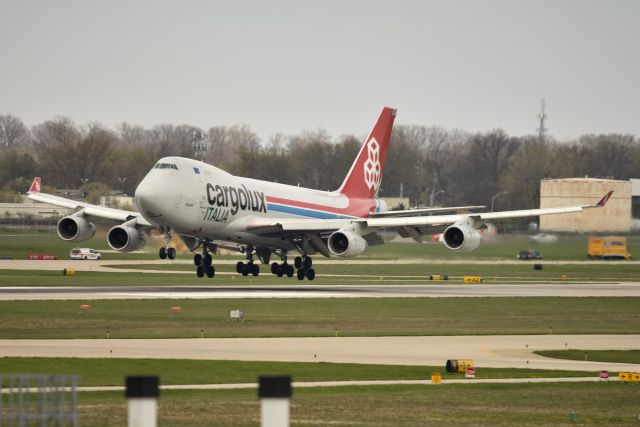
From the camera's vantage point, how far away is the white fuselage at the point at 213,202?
194 ft

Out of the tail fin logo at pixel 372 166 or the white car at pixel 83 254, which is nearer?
the tail fin logo at pixel 372 166

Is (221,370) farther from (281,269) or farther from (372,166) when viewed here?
(372,166)

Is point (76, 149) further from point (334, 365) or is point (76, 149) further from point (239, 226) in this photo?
point (334, 365)

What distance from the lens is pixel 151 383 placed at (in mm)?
9375

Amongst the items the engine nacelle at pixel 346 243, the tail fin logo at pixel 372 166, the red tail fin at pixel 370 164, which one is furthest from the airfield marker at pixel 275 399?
the tail fin logo at pixel 372 166

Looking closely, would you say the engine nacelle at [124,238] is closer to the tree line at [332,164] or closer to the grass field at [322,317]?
the grass field at [322,317]

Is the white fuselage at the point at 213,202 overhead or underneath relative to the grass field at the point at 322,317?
overhead

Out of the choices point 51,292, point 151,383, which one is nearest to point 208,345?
point 51,292

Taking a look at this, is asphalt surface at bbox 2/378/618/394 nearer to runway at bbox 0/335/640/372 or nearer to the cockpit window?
runway at bbox 0/335/640/372

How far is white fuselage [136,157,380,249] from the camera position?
59219mm

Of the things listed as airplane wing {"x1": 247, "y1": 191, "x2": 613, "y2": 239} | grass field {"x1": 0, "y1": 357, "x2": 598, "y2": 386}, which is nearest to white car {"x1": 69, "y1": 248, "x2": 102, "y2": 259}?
airplane wing {"x1": 247, "y1": 191, "x2": 613, "y2": 239}

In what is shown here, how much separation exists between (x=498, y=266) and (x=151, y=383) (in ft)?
303

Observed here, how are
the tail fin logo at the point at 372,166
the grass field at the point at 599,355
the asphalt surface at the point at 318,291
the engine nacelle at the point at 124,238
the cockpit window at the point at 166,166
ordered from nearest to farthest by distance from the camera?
the grass field at the point at 599,355 < the cockpit window at the point at 166,166 < the asphalt surface at the point at 318,291 < the engine nacelle at the point at 124,238 < the tail fin logo at the point at 372,166

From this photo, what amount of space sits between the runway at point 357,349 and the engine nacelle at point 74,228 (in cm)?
2783
